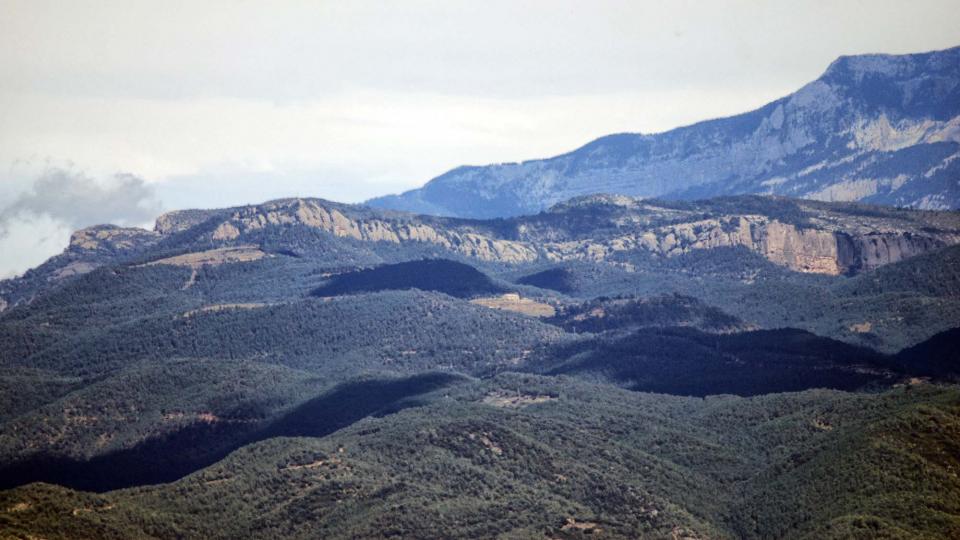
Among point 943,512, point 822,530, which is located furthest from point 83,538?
point 943,512

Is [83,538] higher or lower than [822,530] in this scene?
higher

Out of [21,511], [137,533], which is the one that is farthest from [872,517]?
[21,511]

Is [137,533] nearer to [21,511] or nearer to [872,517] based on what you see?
[21,511]

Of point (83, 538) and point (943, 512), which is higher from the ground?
point (83, 538)

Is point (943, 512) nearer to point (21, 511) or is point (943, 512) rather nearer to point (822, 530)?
point (822, 530)

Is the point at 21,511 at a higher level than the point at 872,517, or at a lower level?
higher

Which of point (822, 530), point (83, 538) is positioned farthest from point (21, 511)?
point (822, 530)
